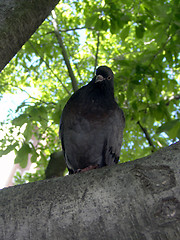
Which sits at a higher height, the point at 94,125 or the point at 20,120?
the point at 20,120

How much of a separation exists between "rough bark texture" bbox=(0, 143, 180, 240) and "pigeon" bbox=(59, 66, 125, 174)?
151 centimetres

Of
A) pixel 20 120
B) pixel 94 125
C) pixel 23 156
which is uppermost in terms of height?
pixel 20 120

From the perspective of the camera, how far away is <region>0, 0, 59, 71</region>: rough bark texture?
154 cm

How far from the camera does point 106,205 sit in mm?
888

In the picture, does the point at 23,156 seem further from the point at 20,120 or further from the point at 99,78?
the point at 99,78

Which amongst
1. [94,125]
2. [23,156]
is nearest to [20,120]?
[23,156]

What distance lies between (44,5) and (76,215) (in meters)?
1.60

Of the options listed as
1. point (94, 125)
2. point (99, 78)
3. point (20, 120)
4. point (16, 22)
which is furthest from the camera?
point (20, 120)

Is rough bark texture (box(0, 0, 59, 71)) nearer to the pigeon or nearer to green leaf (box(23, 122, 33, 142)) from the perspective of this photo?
the pigeon

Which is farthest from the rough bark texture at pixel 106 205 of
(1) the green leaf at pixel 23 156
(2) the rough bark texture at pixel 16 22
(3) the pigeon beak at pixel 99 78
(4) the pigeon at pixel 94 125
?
(1) the green leaf at pixel 23 156

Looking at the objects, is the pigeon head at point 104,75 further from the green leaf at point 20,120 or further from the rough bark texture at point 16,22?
the green leaf at point 20,120

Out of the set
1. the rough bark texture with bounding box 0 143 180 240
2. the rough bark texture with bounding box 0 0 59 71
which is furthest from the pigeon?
the rough bark texture with bounding box 0 143 180 240

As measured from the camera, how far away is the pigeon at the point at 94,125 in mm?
2543

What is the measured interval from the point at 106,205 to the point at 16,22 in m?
1.39
